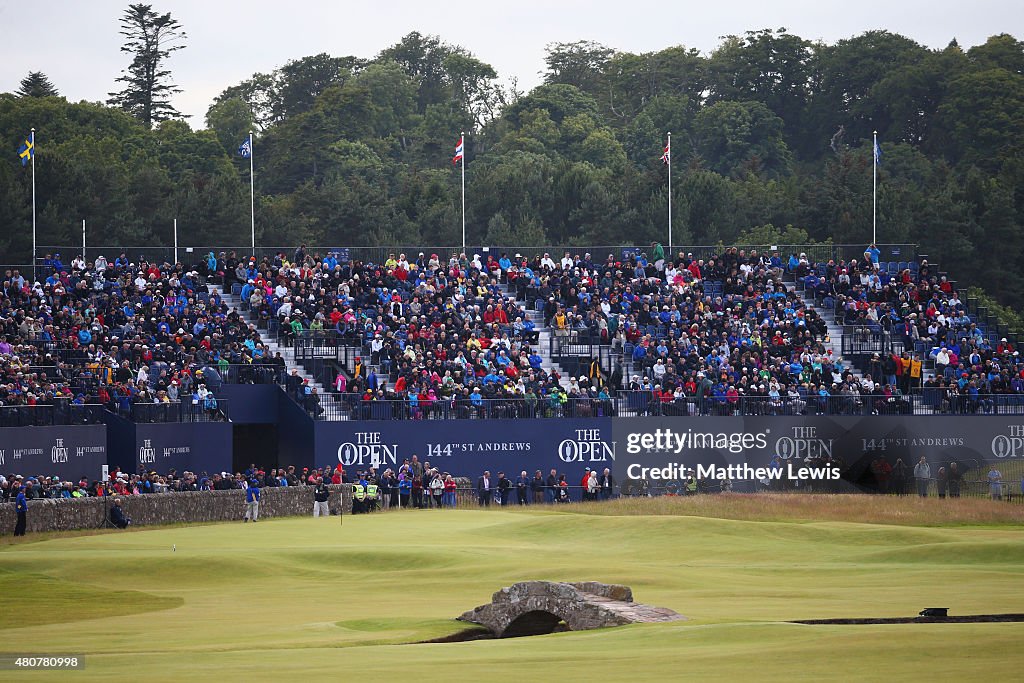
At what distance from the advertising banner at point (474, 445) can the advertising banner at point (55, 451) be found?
6835mm

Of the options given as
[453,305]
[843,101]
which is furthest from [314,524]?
[843,101]

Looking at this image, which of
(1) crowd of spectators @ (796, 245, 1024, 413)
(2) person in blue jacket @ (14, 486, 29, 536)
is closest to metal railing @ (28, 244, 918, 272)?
(1) crowd of spectators @ (796, 245, 1024, 413)

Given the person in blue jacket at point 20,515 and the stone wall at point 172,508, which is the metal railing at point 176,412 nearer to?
the stone wall at point 172,508

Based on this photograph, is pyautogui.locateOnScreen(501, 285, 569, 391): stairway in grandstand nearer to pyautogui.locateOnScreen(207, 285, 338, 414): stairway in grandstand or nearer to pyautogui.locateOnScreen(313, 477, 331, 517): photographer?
pyautogui.locateOnScreen(207, 285, 338, 414): stairway in grandstand

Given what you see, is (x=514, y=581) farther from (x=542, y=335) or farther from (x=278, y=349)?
(x=542, y=335)

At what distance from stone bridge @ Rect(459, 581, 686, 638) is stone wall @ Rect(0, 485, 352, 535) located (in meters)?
19.6

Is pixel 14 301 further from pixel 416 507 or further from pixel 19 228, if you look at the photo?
pixel 19 228

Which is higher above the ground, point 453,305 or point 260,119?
point 260,119

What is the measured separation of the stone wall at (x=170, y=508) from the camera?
41469 millimetres

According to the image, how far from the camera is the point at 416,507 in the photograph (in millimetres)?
50375

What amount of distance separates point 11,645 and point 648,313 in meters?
37.3

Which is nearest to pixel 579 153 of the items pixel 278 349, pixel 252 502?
pixel 278 349

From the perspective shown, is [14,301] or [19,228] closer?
[14,301]

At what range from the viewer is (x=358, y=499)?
4866cm
